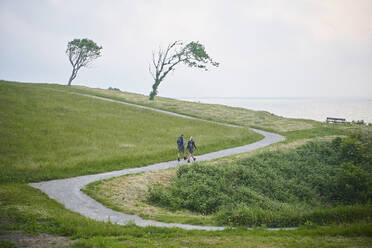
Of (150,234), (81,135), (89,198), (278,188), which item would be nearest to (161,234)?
(150,234)

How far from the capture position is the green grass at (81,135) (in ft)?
69.7

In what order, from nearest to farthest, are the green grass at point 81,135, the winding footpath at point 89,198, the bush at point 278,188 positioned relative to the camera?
the winding footpath at point 89,198
the bush at point 278,188
the green grass at point 81,135

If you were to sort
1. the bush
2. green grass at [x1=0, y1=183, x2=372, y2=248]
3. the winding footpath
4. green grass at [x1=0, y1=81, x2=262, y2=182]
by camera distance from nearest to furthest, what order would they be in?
green grass at [x1=0, y1=183, x2=372, y2=248] → the winding footpath → the bush → green grass at [x1=0, y1=81, x2=262, y2=182]

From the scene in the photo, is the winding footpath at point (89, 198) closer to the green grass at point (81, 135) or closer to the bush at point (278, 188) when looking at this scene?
the green grass at point (81, 135)

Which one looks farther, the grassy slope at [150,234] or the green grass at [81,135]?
the green grass at [81,135]

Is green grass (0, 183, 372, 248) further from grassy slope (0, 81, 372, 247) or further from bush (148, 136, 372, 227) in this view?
bush (148, 136, 372, 227)

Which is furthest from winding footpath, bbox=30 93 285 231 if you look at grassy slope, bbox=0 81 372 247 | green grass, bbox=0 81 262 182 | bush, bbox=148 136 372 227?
bush, bbox=148 136 372 227

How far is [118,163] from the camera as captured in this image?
2352 cm

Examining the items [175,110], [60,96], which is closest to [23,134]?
[60,96]

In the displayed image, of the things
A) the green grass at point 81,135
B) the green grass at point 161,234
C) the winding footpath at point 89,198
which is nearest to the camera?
the green grass at point 161,234

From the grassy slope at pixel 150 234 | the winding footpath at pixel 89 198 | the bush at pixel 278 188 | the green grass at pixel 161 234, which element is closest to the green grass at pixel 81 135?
the winding footpath at pixel 89 198

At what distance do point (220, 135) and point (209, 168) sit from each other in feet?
51.2

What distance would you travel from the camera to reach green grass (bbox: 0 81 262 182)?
2125 centimetres

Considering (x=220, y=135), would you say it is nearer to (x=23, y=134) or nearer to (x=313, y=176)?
(x=313, y=176)
